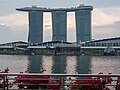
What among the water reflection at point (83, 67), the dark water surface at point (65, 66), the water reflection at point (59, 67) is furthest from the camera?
the dark water surface at point (65, 66)

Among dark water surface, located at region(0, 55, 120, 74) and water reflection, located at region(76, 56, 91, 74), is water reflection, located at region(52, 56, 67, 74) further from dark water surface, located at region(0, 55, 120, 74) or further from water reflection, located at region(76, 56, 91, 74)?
water reflection, located at region(76, 56, 91, 74)

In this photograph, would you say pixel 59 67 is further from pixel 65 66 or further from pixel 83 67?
Answer: pixel 65 66

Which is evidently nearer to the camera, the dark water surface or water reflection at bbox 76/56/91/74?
water reflection at bbox 76/56/91/74

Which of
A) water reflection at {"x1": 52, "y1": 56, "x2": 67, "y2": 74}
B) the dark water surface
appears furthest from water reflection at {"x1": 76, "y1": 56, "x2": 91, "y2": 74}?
water reflection at {"x1": 52, "y1": 56, "x2": 67, "y2": 74}

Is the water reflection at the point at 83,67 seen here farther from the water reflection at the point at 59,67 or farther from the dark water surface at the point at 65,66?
the water reflection at the point at 59,67

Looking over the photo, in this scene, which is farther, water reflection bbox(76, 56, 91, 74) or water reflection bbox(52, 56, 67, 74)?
water reflection bbox(76, 56, 91, 74)

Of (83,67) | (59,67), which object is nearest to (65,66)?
(59,67)

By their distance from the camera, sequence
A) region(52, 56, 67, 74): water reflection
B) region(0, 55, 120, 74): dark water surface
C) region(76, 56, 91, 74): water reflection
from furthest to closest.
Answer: region(0, 55, 120, 74): dark water surface, region(76, 56, 91, 74): water reflection, region(52, 56, 67, 74): water reflection

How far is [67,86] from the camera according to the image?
805 cm

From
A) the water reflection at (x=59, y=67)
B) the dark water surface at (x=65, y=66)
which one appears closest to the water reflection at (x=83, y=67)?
the dark water surface at (x=65, y=66)

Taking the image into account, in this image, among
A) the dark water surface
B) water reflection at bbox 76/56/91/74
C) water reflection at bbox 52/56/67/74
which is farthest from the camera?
the dark water surface

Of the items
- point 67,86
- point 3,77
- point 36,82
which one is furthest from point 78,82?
point 3,77

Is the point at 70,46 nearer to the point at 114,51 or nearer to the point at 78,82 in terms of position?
the point at 114,51

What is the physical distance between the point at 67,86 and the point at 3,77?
1.42 metres
